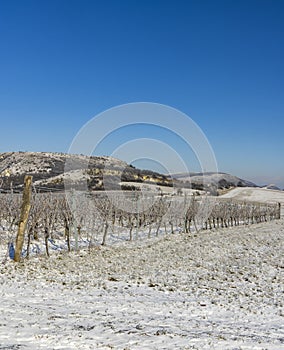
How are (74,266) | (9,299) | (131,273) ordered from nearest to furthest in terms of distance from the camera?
(9,299)
(131,273)
(74,266)

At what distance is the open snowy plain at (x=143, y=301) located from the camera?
14.1 feet

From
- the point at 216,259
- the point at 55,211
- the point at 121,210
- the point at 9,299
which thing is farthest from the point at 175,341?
the point at 121,210

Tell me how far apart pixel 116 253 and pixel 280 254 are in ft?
17.9

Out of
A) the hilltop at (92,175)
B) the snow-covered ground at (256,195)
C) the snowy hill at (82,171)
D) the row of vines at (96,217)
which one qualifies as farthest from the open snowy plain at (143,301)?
the snow-covered ground at (256,195)

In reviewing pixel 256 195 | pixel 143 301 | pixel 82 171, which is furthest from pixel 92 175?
pixel 143 301

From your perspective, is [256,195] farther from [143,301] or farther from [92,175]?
[143,301]

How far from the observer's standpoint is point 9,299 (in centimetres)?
608

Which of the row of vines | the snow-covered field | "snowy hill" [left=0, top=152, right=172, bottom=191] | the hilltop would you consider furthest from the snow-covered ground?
the snow-covered field

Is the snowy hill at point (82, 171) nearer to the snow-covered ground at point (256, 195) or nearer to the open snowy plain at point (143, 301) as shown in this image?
the snow-covered ground at point (256, 195)

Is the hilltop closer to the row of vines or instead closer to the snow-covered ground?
the snow-covered ground

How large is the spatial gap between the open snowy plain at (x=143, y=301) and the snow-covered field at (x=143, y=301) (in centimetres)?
1

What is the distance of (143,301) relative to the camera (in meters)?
6.38

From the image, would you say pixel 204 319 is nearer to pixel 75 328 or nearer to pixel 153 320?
pixel 153 320

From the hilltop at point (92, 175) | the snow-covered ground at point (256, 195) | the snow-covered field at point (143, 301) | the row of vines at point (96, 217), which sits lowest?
the snow-covered field at point (143, 301)
